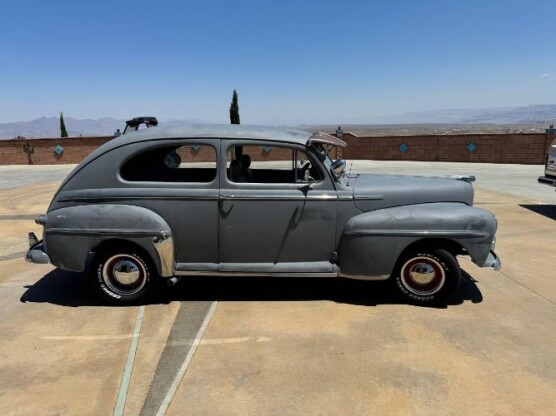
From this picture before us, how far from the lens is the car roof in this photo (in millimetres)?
4355

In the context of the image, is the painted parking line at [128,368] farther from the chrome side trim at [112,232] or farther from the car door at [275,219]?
the car door at [275,219]

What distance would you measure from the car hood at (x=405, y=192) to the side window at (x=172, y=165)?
5.31 ft

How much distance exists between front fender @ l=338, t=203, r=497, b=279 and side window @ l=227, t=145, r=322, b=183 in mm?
723

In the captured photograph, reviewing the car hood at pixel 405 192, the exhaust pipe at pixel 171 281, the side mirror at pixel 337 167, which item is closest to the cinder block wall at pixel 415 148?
the car hood at pixel 405 192

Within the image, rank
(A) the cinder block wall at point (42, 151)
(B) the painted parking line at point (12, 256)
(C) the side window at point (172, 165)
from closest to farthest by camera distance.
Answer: (C) the side window at point (172, 165)
(B) the painted parking line at point (12, 256)
(A) the cinder block wall at point (42, 151)

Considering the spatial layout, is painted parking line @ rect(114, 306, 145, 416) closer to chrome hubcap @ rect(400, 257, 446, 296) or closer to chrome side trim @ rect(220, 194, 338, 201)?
chrome side trim @ rect(220, 194, 338, 201)

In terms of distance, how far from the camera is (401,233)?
421 cm

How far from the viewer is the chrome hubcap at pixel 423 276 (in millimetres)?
4332

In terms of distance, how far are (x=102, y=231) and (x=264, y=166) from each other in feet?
6.14

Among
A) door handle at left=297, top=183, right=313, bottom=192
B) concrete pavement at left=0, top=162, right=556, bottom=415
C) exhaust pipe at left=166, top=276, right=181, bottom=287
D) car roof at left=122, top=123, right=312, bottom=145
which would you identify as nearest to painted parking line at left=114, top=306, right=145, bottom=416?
concrete pavement at left=0, top=162, right=556, bottom=415

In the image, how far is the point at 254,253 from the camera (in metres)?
4.40

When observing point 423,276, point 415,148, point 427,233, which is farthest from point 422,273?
point 415,148

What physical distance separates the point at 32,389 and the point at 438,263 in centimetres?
381

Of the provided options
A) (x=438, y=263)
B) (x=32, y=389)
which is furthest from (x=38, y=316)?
(x=438, y=263)
